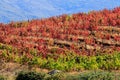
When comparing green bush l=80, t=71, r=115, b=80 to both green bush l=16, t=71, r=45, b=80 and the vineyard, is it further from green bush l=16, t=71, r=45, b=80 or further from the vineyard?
the vineyard

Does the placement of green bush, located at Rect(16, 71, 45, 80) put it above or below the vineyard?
below

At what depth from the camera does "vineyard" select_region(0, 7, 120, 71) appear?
23589 millimetres

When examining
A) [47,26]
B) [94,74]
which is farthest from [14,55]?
[94,74]

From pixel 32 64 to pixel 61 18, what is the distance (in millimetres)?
6445

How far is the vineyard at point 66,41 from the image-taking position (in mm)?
23589

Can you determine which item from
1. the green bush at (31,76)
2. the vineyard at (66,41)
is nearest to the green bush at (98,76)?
the green bush at (31,76)

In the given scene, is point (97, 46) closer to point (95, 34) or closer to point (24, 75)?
point (95, 34)

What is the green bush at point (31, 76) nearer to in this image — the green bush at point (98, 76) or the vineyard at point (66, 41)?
the green bush at point (98, 76)

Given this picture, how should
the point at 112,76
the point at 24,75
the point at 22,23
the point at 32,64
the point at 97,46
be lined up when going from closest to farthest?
the point at 112,76
the point at 24,75
the point at 32,64
the point at 97,46
the point at 22,23

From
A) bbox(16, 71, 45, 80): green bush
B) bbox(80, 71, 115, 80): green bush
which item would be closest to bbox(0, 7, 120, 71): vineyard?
bbox(16, 71, 45, 80): green bush

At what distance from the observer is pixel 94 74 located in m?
16.7

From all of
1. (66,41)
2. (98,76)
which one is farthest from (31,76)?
(66,41)

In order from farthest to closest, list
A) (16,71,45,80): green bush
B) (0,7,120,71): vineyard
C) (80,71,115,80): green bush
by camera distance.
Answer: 1. (0,7,120,71): vineyard
2. (16,71,45,80): green bush
3. (80,71,115,80): green bush

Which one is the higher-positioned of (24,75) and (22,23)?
(22,23)
